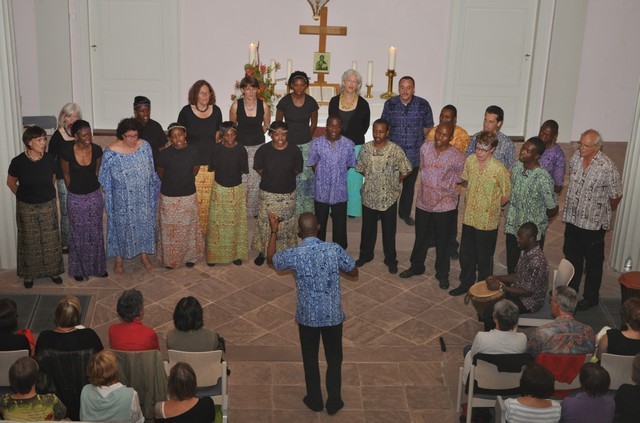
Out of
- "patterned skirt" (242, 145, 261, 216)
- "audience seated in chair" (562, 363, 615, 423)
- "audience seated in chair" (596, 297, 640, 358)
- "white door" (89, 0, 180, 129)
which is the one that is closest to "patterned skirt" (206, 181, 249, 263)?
"patterned skirt" (242, 145, 261, 216)

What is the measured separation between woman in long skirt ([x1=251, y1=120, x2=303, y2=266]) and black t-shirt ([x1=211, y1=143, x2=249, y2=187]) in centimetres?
16

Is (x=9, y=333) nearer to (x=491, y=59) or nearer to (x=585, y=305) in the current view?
(x=585, y=305)

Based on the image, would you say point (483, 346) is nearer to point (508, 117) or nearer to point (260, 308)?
point (260, 308)

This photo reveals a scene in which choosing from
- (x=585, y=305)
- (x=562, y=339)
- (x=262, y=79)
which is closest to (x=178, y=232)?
(x=262, y=79)

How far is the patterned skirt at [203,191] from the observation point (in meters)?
9.67

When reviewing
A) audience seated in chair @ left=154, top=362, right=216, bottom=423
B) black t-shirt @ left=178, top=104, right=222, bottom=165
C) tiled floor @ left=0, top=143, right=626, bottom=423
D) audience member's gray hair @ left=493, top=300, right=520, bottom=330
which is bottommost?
tiled floor @ left=0, top=143, right=626, bottom=423

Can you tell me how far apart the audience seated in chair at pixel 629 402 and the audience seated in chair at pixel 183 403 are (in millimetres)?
2628

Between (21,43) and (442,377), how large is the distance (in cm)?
938

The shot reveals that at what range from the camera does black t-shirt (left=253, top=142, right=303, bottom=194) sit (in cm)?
917

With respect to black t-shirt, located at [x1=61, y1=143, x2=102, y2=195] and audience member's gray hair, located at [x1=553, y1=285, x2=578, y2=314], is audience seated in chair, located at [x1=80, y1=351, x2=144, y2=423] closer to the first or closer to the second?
audience member's gray hair, located at [x1=553, y1=285, x2=578, y2=314]

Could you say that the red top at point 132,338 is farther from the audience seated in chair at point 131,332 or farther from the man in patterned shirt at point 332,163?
the man in patterned shirt at point 332,163

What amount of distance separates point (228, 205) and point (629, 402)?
493 cm

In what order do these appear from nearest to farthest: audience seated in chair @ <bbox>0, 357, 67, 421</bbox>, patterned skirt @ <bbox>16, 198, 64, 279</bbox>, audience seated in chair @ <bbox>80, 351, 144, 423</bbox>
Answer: audience seated in chair @ <bbox>0, 357, 67, 421</bbox> < audience seated in chair @ <bbox>80, 351, 144, 423</bbox> < patterned skirt @ <bbox>16, 198, 64, 279</bbox>

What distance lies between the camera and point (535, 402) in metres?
5.79
